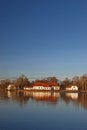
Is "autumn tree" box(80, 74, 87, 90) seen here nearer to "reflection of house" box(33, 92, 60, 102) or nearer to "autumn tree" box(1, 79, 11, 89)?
"autumn tree" box(1, 79, 11, 89)

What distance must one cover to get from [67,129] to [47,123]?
2.35m

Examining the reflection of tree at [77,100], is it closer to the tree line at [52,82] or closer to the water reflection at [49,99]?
the water reflection at [49,99]

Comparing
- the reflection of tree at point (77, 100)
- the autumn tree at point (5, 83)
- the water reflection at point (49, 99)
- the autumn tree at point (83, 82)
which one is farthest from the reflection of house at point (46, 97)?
the autumn tree at point (5, 83)

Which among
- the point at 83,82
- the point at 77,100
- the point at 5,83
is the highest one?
the point at 83,82

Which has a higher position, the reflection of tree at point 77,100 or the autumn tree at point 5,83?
the autumn tree at point 5,83

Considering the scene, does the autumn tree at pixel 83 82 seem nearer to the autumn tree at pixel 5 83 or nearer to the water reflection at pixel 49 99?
the autumn tree at pixel 5 83

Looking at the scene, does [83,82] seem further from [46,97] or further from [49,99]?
[49,99]

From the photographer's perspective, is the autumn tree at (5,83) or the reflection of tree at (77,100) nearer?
the reflection of tree at (77,100)

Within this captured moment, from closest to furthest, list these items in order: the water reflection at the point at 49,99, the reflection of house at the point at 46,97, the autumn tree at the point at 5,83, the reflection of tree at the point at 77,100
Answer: the reflection of tree at the point at 77,100 < the water reflection at the point at 49,99 < the reflection of house at the point at 46,97 < the autumn tree at the point at 5,83

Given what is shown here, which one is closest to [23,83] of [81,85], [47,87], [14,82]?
[14,82]

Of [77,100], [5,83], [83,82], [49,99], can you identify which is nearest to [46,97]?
[49,99]

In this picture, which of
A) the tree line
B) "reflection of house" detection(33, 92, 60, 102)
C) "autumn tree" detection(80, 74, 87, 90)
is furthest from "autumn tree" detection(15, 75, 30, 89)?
"reflection of house" detection(33, 92, 60, 102)

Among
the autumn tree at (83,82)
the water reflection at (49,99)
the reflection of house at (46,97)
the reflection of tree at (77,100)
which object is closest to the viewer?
the reflection of tree at (77,100)

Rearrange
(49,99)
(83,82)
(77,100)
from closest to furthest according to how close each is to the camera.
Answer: (77,100) < (49,99) < (83,82)
